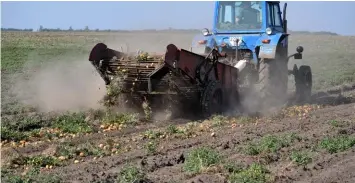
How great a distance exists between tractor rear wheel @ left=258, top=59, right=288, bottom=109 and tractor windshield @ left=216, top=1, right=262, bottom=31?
1.02 m

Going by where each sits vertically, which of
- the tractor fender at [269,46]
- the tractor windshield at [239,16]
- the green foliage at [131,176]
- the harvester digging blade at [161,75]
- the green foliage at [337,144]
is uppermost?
the tractor windshield at [239,16]

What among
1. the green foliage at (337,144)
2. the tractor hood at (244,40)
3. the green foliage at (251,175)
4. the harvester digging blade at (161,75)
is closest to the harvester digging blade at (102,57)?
the harvester digging blade at (161,75)

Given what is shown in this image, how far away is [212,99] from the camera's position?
1132 cm

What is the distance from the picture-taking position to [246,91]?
42.3 ft

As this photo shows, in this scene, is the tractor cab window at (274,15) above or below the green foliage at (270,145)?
above

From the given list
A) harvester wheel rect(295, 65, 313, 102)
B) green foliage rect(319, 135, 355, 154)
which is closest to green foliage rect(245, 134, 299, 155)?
green foliage rect(319, 135, 355, 154)

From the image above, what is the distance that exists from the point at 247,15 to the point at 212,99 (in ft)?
9.84

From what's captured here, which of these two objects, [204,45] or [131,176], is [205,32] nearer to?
[204,45]

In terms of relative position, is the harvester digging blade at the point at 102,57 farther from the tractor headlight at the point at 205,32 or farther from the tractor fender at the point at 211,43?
the tractor headlight at the point at 205,32

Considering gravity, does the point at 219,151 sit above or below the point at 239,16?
below

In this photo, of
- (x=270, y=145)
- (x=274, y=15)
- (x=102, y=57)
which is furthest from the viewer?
(x=274, y=15)

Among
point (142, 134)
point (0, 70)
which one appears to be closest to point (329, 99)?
point (142, 134)

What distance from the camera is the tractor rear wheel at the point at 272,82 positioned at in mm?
12719

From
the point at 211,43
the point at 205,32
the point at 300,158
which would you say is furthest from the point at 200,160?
the point at 205,32
